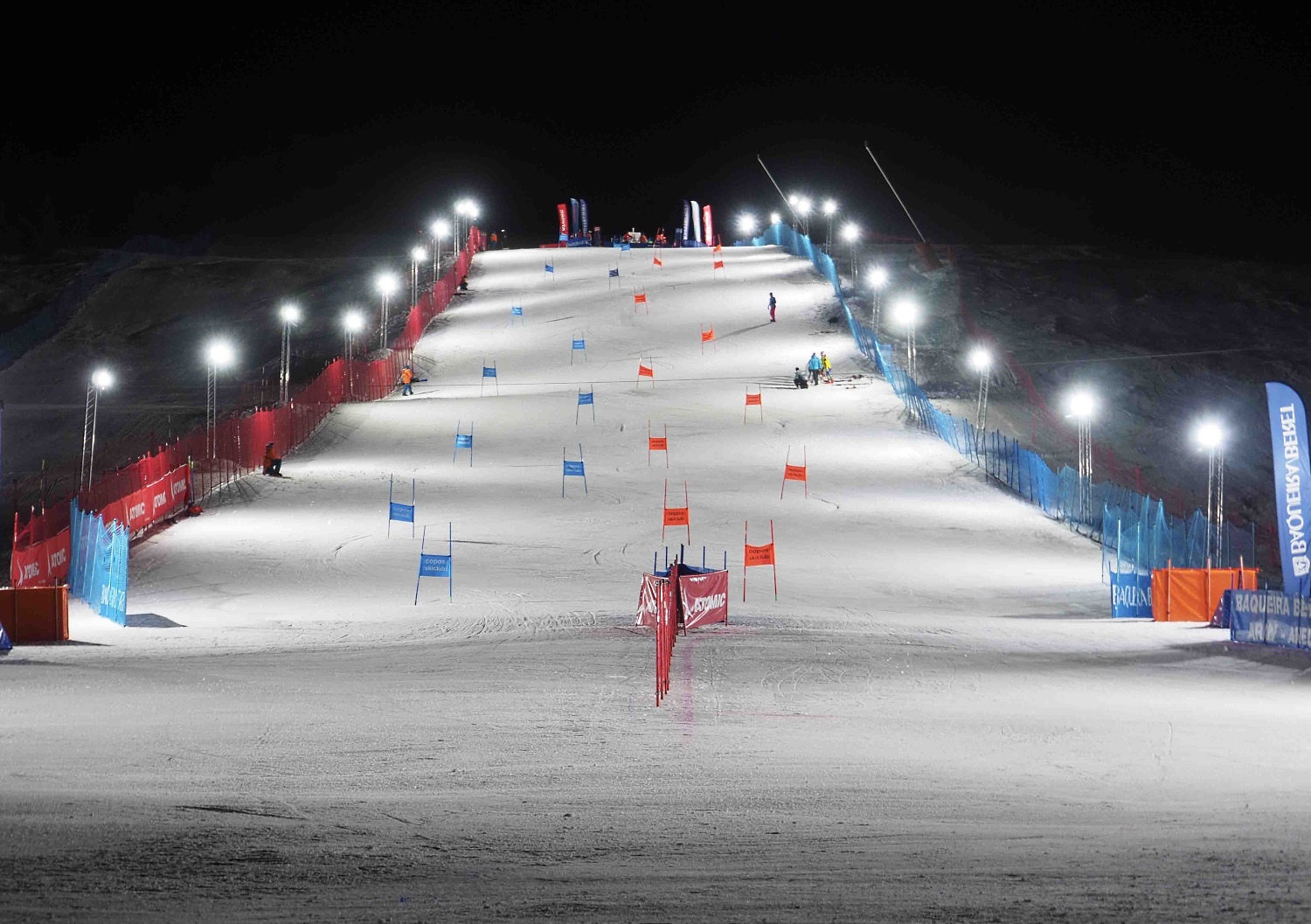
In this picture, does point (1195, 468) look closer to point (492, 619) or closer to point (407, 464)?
point (407, 464)

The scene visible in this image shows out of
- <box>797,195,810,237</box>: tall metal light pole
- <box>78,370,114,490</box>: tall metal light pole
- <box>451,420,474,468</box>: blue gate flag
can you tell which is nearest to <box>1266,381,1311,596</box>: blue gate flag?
<box>451,420,474,468</box>: blue gate flag

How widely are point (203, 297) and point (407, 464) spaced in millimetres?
31718

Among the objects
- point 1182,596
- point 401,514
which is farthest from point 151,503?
point 1182,596

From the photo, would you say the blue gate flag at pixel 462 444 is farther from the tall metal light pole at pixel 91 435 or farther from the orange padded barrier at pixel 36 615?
the orange padded barrier at pixel 36 615

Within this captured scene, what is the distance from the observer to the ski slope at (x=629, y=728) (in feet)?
21.1

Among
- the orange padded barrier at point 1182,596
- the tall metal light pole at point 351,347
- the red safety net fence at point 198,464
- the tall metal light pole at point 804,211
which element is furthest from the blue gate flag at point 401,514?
the tall metal light pole at point 804,211

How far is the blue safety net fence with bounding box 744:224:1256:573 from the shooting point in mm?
23406

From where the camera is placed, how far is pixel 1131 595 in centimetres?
1984

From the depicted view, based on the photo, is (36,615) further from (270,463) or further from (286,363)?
(286,363)

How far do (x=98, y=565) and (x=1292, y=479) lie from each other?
15.0 meters

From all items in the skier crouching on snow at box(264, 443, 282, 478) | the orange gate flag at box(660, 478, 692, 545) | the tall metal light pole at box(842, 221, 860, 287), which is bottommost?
the orange gate flag at box(660, 478, 692, 545)

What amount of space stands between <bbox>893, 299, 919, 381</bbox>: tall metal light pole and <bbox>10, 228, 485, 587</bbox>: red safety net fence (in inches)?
620

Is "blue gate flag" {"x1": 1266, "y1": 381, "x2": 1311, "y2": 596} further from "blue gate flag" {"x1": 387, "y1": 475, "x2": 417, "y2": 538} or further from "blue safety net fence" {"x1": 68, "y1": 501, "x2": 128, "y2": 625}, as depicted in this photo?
"blue safety net fence" {"x1": 68, "y1": 501, "x2": 128, "y2": 625}

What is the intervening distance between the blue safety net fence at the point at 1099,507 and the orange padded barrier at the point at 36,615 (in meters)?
15.2
